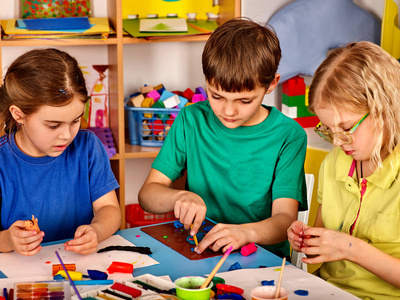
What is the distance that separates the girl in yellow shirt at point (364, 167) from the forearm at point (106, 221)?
1.53 ft

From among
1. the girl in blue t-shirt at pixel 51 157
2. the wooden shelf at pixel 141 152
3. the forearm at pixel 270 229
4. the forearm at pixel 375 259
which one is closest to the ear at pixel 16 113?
the girl in blue t-shirt at pixel 51 157

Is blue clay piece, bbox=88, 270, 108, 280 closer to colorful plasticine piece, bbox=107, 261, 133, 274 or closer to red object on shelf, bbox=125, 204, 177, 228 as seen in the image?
colorful plasticine piece, bbox=107, 261, 133, 274

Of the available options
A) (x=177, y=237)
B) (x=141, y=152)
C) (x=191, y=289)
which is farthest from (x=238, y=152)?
(x=141, y=152)

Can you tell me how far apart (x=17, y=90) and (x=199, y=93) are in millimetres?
1283

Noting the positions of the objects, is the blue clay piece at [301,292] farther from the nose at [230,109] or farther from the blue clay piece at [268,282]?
the nose at [230,109]

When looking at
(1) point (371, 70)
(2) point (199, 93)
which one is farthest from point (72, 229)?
(2) point (199, 93)

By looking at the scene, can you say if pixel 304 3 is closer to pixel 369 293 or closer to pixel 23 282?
pixel 369 293

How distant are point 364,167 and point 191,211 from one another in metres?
0.45

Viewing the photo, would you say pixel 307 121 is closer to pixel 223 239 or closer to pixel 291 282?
pixel 223 239

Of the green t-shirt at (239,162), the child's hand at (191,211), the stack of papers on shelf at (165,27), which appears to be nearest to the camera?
the child's hand at (191,211)

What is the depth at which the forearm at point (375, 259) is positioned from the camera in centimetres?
122

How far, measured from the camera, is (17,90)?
1.50m

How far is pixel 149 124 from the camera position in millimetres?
2570

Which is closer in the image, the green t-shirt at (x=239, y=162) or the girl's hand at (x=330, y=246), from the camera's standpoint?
the girl's hand at (x=330, y=246)
